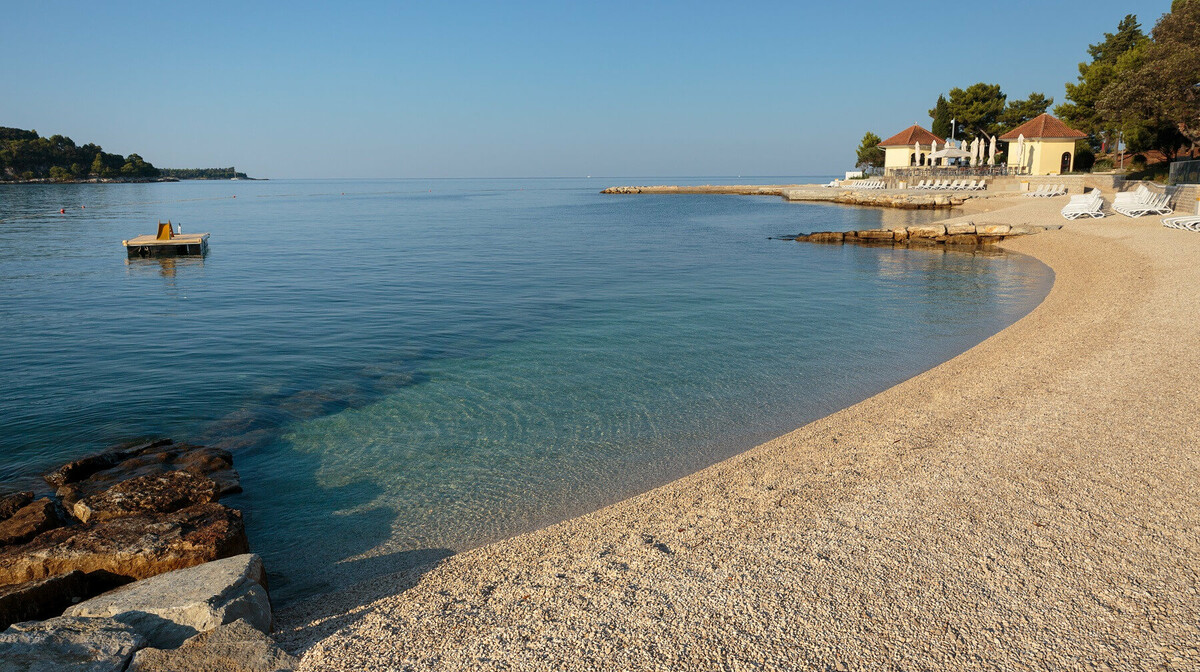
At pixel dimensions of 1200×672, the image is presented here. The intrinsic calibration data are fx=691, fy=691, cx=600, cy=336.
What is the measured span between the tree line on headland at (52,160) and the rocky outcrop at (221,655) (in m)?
172

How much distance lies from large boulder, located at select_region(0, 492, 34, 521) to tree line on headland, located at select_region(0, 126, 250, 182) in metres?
168

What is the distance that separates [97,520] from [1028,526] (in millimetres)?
7381

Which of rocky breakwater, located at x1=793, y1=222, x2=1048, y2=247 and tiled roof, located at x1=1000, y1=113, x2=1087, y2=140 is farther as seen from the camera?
tiled roof, located at x1=1000, y1=113, x2=1087, y2=140

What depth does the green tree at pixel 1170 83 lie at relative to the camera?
80.7 ft

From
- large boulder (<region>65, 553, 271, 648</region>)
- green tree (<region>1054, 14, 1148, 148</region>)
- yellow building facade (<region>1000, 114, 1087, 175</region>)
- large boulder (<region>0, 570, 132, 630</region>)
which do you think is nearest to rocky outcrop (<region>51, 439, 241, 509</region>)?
large boulder (<region>0, 570, 132, 630</region>)

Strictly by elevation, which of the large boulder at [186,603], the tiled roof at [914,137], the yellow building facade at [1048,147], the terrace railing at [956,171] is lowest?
the large boulder at [186,603]

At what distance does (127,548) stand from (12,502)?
2.28 metres

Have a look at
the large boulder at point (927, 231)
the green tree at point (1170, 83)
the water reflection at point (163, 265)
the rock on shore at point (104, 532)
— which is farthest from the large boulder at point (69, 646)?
the green tree at point (1170, 83)

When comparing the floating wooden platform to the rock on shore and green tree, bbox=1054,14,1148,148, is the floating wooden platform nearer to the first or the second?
the rock on shore

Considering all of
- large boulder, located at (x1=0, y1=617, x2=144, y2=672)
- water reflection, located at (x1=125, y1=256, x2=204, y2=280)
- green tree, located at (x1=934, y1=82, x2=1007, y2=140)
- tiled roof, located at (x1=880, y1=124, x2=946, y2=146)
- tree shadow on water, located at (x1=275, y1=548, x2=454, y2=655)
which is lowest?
tree shadow on water, located at (x1=275, y1=548, x2=454, y2=655)

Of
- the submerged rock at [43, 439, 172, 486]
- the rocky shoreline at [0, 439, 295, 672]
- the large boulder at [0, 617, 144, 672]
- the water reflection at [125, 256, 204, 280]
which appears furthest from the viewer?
the water reflection at [125, 256, 204, 280]

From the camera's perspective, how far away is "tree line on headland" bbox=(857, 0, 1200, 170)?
25.3 m

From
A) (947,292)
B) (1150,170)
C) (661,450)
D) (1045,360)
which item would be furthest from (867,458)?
(1150,170)

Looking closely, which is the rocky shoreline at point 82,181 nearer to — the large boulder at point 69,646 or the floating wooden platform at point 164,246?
the floating wooden platform at point 164,246
